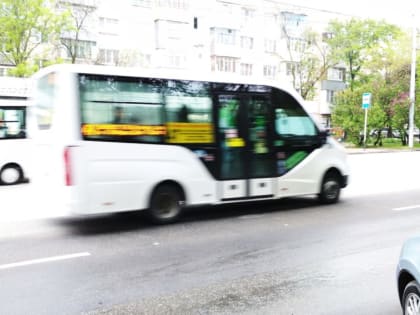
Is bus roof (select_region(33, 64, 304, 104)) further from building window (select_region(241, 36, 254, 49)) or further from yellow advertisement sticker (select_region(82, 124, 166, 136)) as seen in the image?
building window (select_region(241, 36, 254, 49))

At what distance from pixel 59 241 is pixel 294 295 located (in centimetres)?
393

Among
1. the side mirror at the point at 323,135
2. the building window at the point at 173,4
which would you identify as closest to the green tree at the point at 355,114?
the building window at the point at 173,4

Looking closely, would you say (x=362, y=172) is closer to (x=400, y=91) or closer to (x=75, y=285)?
(x=75, y=285)

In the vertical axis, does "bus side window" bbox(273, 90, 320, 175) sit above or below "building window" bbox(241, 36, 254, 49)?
below

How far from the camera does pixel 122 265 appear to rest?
590 centimetres

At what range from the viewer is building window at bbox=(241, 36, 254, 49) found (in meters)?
51.0

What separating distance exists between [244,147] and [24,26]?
75.3ft

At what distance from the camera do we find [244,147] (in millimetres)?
8992

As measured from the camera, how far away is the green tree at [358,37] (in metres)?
46.5

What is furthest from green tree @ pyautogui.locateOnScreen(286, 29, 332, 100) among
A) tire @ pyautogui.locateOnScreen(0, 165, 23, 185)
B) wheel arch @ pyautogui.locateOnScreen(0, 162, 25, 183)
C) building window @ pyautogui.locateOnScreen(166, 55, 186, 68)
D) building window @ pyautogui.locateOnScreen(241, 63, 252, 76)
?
tire @ pyautogui.locateOnScreen(0, 165, 23, 185)

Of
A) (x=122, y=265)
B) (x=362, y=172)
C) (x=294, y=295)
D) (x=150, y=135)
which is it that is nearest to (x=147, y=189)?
(x=150, y=135)

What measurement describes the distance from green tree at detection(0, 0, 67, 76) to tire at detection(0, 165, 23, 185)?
1481 centimetres

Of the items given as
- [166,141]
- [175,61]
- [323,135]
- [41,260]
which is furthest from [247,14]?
[41,260]

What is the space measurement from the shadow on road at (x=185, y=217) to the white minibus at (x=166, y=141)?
1.17ft
